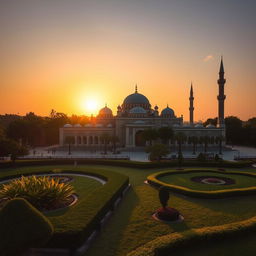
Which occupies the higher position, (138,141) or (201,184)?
(138,141)

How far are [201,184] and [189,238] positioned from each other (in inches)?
457

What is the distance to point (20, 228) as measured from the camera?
714 centimetres

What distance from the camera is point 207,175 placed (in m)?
24.7

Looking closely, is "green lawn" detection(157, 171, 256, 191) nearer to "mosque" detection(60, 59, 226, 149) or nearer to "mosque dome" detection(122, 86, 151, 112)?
"mosque" detection(60, 59, 226, 149)

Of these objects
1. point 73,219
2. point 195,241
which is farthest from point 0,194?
point 195,241

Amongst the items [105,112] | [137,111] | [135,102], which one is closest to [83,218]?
[137,111]

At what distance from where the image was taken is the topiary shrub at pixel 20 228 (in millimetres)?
6852

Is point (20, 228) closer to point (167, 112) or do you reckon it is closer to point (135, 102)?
point (135, 102)

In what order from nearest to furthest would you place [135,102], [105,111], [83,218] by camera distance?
[83,218], [135,102], [105,111]

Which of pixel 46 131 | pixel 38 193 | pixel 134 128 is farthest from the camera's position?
pixel 46 131

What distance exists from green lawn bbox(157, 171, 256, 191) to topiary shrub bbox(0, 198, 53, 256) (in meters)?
15.3

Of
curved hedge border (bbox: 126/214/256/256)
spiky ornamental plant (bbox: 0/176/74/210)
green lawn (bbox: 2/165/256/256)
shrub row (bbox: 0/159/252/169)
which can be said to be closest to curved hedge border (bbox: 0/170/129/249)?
green lawn (bbox: 2/165/256/256)

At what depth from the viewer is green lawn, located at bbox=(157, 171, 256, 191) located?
1944 centimetres

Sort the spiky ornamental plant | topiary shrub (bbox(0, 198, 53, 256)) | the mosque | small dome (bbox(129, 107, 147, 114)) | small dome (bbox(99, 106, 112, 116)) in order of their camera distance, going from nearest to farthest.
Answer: topiary shrub (bbox(0, 198, 53, 256)) → the spiky ornamental plant → the mosque → small dome (bbox(129, 107, 147, 114)) → small dome (bbox(99, 106, 112, 116))
